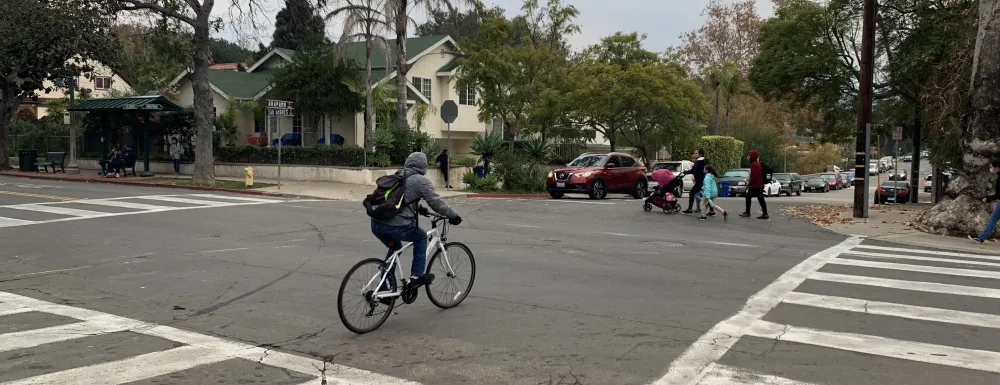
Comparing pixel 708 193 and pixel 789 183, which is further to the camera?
pixel 789 183

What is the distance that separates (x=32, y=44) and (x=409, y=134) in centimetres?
1602

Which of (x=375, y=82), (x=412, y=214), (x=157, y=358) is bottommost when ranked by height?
(x=157, y=358)

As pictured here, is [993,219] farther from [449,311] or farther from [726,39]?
[726,39]

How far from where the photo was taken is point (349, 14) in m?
31.4

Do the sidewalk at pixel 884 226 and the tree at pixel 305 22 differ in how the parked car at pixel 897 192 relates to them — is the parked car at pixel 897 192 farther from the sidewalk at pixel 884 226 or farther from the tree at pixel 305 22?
the tree at pixel 305 22

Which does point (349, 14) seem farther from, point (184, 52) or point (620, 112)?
point (620, 112)

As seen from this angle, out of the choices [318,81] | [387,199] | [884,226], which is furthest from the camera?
[318,81]

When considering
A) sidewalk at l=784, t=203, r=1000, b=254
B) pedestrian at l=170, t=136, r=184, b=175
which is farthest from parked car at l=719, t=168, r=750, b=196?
pedestrian at l=170, t=136, r=184, b=175

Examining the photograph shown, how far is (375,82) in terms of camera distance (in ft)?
127

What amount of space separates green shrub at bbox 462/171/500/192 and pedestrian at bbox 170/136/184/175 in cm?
1290

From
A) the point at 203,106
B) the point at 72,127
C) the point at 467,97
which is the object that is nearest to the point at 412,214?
the point at 203,106

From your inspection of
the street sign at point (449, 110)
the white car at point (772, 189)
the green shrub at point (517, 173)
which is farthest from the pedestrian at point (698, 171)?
the white car at point (772, 189)

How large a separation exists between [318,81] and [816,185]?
41.2m

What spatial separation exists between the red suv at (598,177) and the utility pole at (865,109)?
8.52 metres
